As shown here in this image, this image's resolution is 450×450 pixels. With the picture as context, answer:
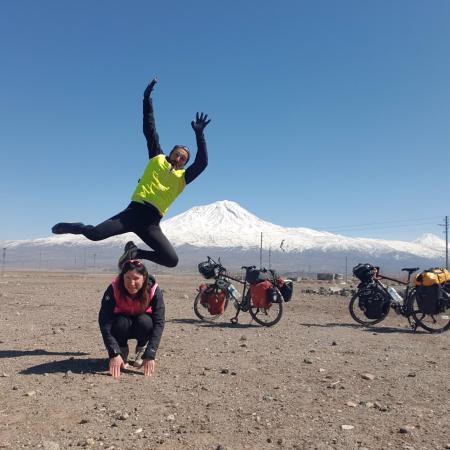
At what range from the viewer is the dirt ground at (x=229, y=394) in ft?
10.4

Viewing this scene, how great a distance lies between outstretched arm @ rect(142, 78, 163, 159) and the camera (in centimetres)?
580

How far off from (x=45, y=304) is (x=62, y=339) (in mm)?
5719

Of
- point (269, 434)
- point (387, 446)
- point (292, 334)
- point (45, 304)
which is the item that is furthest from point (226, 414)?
point (45, 304)

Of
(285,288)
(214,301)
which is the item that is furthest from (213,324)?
(285,288)

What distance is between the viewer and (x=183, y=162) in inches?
227

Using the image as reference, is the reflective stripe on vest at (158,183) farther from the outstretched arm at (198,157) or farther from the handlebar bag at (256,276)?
the handlebar bag at (256,276)

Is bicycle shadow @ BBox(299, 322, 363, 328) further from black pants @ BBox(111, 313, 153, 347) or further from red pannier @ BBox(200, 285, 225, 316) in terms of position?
black pants @ BBox(111, 313, 153, 347)

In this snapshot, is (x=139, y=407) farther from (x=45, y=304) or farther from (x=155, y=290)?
(x=45, y=304)

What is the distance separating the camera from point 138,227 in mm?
5492

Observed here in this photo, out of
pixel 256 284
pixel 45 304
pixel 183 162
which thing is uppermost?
pixel 183 162

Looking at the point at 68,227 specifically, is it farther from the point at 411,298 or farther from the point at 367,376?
the point at 411,298

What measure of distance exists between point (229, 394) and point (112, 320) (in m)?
1.59

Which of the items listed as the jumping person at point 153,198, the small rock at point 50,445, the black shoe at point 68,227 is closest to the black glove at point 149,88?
the jumping person at point 153,198

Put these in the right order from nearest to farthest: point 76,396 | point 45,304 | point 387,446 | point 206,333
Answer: point 387,446
point 76,396
point 206,333
point 45,304
